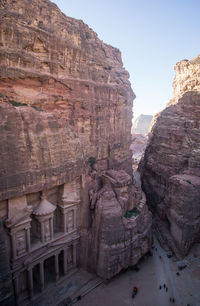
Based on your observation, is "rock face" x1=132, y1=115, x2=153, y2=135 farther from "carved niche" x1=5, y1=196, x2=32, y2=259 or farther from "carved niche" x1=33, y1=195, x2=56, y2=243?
"carved niche" x1=5, y1=196, x2=32, y2=259

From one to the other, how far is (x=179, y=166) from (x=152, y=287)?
12.7 m

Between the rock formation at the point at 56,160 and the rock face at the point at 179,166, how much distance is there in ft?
11.8

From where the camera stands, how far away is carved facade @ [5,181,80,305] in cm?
1152

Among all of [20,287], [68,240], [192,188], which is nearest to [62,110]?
[68,240]

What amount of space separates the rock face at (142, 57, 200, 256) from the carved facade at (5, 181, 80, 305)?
9.96m

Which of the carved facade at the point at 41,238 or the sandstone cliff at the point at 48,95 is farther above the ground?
the sandstone cliff at the point at 48,95

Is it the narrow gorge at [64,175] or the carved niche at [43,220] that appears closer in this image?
the narrow gorge at [64,175]

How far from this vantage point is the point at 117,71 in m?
21.5

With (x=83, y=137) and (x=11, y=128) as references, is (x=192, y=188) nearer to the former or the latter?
(x=83, y=137)

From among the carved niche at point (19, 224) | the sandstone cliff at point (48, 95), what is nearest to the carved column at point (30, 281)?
the carved niche at point (19, 224)

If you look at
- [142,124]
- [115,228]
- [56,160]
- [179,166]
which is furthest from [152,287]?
[142,124]

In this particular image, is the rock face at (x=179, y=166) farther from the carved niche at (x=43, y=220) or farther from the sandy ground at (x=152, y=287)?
the carved niche at (x=43, y=220)

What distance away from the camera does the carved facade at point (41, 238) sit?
37.8 feet

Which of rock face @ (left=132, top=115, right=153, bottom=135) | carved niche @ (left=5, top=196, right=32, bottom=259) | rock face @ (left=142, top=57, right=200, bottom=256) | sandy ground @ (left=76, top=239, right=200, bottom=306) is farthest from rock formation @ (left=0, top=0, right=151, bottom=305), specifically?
rock face @ (left=132, top=115, right=153, bottom=135)
